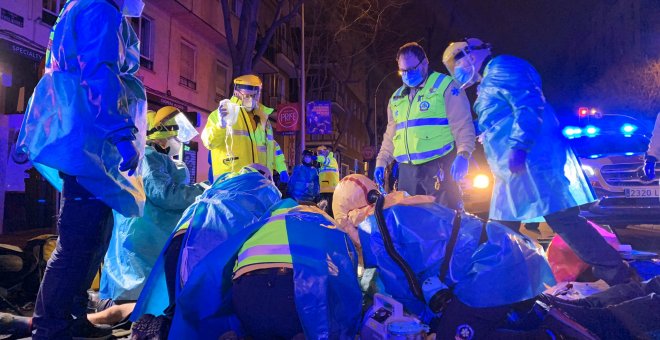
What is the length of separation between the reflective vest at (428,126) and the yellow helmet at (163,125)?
2161 millimetres

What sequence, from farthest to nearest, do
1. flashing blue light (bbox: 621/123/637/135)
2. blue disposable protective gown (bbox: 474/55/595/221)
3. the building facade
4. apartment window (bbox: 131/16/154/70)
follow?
apartment window (bbox: 131/16/154/70) → the building facade → flashing blue light (bbox: 621/123/637/135) → blue disposable protective gown (bbox: 474/55/595/221)

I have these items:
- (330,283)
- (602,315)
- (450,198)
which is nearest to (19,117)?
(450,198)

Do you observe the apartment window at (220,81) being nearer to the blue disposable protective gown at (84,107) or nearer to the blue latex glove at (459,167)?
the blue latex glove at (459,167)

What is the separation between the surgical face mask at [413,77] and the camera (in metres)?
4.47

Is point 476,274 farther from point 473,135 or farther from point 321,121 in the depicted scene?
point 321,121

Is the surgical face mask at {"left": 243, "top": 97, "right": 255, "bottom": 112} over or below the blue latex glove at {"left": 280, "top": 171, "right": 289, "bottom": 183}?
over

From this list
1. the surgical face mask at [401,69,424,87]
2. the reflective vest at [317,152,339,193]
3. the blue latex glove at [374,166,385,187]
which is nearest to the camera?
the surgical face mask at [401,69,424,87]

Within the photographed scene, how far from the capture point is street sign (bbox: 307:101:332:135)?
21484mm

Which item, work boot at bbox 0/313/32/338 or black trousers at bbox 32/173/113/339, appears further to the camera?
work boot at bbox 0/313/32/338

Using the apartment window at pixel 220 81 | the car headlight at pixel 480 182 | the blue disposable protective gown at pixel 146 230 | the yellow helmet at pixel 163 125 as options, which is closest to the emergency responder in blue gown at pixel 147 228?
the blue disposable protective gown at pixel 146 230

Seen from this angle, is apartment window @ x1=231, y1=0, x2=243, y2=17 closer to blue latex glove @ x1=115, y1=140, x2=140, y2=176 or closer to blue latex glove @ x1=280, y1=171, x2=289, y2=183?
blue latex glove @ x1=280, y1=171, x2=289, y2=183

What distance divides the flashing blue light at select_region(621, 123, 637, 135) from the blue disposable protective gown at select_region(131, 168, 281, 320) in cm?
573

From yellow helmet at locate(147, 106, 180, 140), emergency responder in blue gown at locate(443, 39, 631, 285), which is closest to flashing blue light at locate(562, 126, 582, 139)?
emergency responder in blue gown at locate(443, 39, 631, 285)

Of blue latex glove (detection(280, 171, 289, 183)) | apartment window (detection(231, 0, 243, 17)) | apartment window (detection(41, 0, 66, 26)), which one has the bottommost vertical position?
blue latex glove (detection(280, 171, 289, 183))
